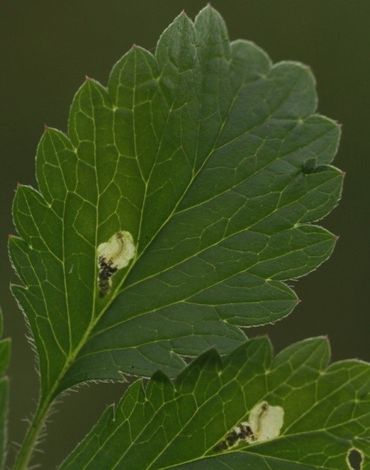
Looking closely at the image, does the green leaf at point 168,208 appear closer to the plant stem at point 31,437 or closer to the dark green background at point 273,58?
the plant stem at point 31,437

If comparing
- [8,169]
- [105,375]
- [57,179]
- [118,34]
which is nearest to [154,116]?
[57,179]

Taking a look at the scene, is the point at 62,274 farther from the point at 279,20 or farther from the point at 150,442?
the point at 279,20

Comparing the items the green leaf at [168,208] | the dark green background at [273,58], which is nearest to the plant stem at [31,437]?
the green leaf at [168,208]

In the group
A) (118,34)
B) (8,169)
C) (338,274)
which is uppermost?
(118,34)

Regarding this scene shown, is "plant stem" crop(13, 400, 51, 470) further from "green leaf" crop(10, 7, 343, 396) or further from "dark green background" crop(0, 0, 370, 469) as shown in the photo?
"dark green background" crop(0, 0, 370, 469)

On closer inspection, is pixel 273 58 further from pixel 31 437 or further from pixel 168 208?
pixel 31 437

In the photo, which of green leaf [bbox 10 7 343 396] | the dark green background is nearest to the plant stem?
green leaf [bbox 10 7 343 396]

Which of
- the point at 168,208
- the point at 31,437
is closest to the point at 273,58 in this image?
the point at 168,208
